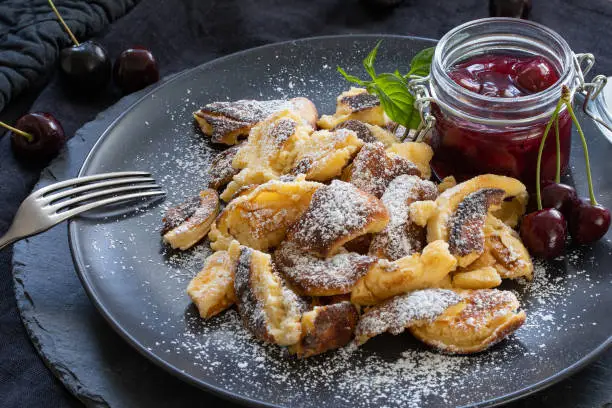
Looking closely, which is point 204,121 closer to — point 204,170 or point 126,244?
point 204,170

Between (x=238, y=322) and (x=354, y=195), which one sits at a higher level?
(x=354, y=195)

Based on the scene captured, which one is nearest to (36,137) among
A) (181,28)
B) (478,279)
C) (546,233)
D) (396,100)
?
(181,28)


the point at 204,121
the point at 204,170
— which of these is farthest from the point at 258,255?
the point at 204,121

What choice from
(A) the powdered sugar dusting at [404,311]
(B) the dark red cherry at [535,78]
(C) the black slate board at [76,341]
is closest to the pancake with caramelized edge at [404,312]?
(A) the powdered sugar dusting at [404,311]

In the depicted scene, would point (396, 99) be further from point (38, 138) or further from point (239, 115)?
point (38, 138)

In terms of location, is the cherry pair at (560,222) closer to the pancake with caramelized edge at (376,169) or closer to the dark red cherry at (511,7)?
the pancake with caramelized edge at (376,169)

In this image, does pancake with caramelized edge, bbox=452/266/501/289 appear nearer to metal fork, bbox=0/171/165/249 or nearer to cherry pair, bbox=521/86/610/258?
cherry pair, bbox=521/86/610/258

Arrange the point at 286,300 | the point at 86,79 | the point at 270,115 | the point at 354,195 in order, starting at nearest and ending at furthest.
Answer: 1. the point at 286,300
2. the point at 354,195
3. the point at 270,115
4. the point at 86,79
